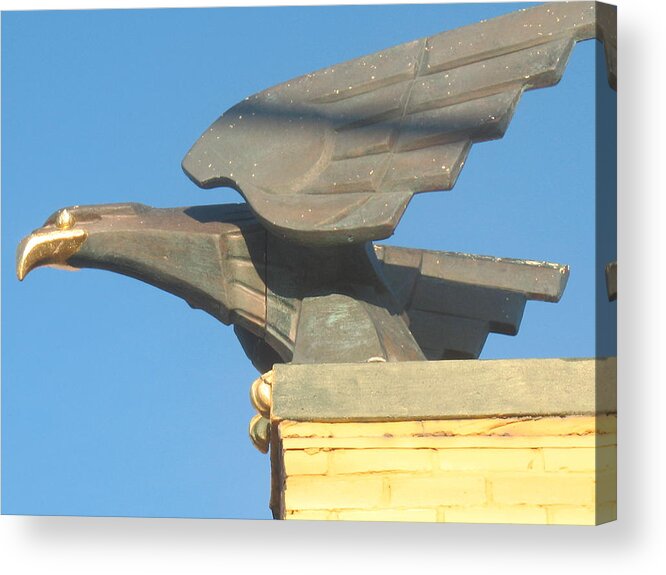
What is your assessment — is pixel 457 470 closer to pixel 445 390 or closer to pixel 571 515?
pixel 445 390

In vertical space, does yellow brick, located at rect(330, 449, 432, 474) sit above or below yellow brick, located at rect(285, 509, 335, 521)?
above

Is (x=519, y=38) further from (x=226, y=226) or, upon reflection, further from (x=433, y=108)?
(x=226, y=226)

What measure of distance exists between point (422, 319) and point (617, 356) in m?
1.38

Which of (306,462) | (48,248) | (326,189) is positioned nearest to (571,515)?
(306,462)

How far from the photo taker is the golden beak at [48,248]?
9.77 meters

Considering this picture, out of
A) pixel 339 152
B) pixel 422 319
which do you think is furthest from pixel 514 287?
pixel 339 152

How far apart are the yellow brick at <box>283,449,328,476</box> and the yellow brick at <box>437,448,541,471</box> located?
16.0 inches

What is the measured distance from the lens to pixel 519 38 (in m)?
9.45

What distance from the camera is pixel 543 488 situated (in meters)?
9.30

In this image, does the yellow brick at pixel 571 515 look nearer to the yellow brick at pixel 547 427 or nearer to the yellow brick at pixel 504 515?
the yellow brick at pixel 504 515

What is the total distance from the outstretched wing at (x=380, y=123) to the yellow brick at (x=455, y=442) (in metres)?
0.69

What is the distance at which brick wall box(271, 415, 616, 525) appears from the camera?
9.29 meters

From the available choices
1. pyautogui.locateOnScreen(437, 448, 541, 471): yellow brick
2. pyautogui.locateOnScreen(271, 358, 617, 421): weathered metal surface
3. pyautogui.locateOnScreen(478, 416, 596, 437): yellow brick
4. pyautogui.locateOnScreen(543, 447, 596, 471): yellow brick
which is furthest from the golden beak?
pyautogui.locateOnScreen(543, 447, 596, 471): yellow brick

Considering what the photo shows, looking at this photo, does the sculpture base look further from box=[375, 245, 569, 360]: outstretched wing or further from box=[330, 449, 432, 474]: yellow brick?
box=[375, 245, 569, 360]: outstretched wing
